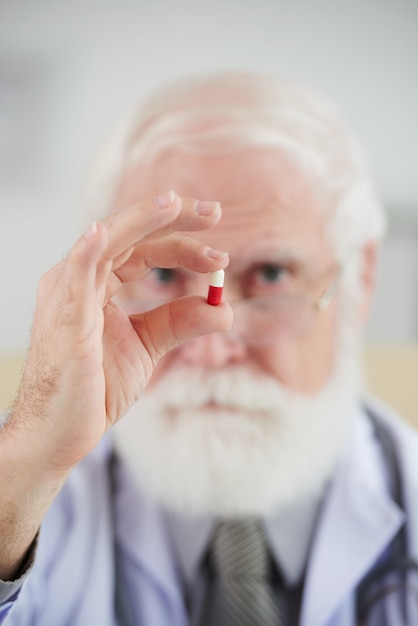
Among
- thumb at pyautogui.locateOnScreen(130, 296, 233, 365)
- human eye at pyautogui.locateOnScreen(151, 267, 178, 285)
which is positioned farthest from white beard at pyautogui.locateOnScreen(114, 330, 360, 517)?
thumb at pyautogui.locateOnScreen(130, 296, 233, 365)

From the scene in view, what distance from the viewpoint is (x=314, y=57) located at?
4.56ft

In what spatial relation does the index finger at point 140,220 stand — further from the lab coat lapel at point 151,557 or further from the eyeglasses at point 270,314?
the lab coat lapel at point 151,557

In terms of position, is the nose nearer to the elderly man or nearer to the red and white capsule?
the elderly man

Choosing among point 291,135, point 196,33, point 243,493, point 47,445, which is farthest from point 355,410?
point 196,33

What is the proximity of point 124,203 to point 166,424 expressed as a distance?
0.96 feet

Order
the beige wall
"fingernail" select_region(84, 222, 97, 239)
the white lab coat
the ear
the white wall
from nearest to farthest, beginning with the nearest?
1. "fingernail" select_region(84, 222, 97, 239)
2. the white lab coat
3. the ear
4. the beige wall
5. the white wall

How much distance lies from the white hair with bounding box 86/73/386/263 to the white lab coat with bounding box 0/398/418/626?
0.32 meters

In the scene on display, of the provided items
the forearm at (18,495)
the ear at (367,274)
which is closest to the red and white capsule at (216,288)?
the forearm at (18,495)

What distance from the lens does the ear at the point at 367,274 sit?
35.8 inches

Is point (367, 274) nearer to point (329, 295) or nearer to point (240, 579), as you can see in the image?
point (329, 295)

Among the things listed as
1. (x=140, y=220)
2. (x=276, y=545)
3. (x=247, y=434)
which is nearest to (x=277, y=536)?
(x=276, y=545)

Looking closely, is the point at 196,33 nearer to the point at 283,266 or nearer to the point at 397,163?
the point at 397,163

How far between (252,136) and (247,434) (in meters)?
0.36

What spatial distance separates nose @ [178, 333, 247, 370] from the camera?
0.75 meters
